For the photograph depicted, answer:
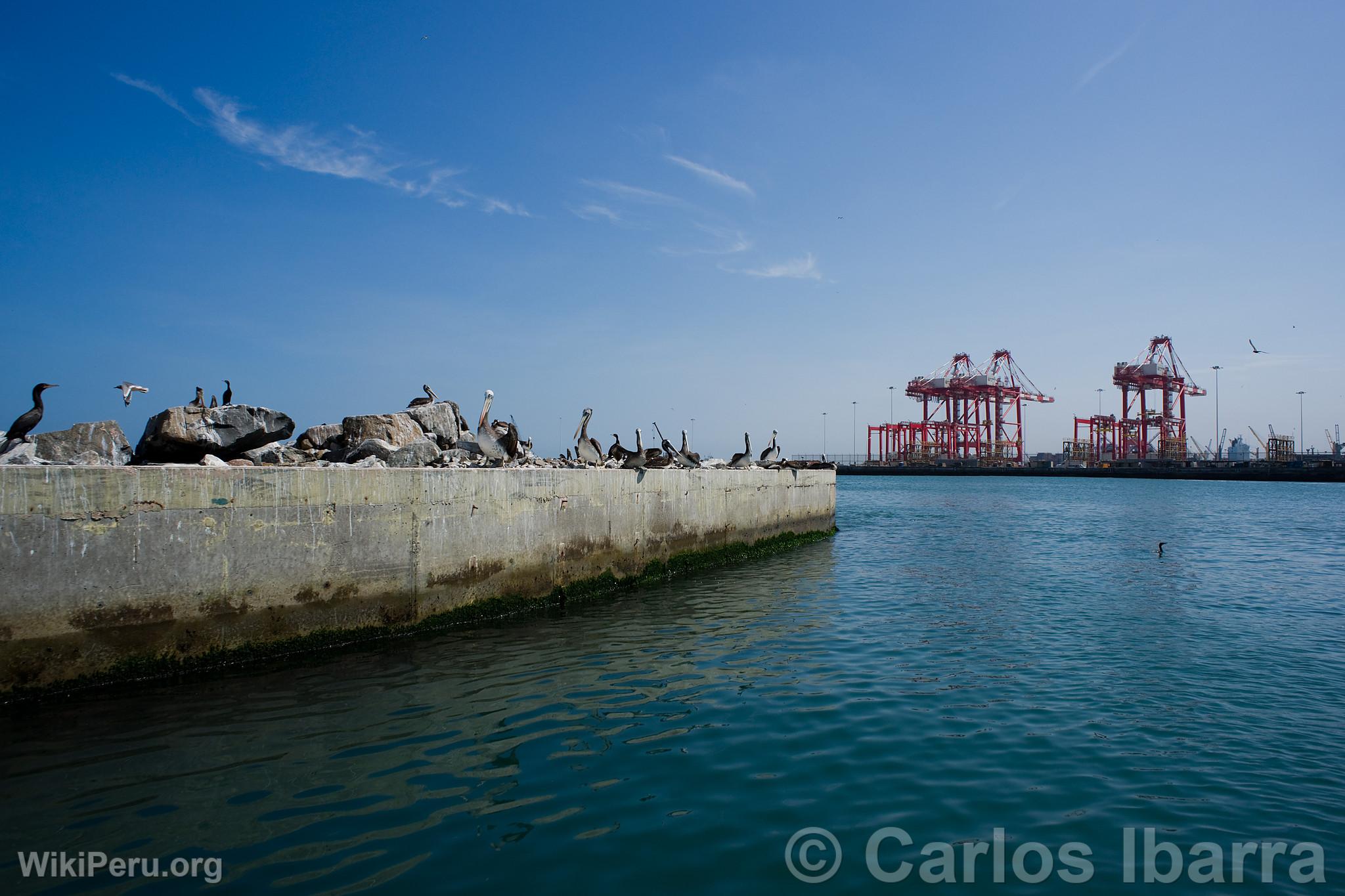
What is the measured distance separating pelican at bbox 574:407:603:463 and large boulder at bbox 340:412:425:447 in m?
2.79

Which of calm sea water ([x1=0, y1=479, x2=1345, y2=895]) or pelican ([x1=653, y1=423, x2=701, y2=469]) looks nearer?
calm sea water ([x1=0, y1=479, x2=1345, y2=895])

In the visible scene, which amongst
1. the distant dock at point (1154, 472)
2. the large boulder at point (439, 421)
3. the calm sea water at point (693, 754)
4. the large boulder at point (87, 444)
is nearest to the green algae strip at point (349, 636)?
the calm sea water at point (693, 754)

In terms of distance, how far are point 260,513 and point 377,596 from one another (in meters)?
1.58

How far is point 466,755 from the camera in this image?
504 centimetres

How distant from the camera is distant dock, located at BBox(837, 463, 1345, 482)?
66.4m

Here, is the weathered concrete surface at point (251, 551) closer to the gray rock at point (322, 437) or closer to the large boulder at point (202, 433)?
the large boulder at point (202, 433)

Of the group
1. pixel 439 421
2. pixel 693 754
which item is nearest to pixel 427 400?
pixel 439 421

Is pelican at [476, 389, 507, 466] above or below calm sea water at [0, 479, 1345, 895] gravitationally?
above

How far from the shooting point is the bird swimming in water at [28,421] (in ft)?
26.0

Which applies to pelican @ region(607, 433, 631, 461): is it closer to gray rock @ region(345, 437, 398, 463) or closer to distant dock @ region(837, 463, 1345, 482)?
gray rock @ region(345, 437, 398, 463)

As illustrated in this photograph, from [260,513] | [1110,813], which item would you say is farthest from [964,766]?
[260,513]

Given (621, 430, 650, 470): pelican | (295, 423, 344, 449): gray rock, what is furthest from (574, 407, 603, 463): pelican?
(295, 423, 344, 449): gray rock

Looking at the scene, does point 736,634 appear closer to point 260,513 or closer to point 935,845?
point 935,845

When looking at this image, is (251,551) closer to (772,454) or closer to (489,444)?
(489,444)
